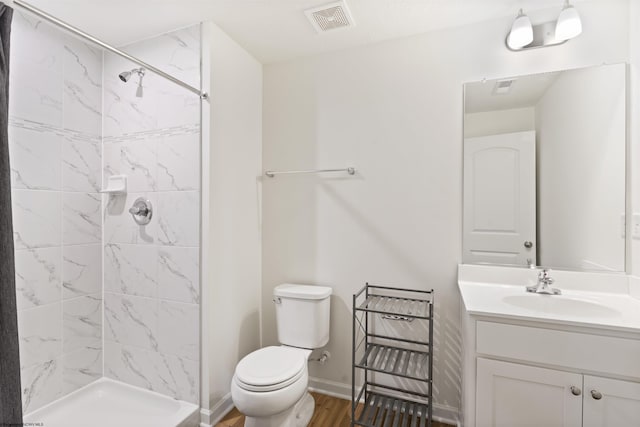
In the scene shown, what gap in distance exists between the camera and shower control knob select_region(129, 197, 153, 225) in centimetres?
200

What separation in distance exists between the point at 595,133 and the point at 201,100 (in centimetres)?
214

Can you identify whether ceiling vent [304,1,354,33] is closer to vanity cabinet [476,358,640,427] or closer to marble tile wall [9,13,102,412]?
marble tile wall [9,13,102,412]

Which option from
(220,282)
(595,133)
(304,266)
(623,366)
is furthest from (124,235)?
(595,133)

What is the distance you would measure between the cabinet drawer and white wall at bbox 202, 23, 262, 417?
140 cm

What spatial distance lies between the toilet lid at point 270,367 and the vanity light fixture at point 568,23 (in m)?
2.14

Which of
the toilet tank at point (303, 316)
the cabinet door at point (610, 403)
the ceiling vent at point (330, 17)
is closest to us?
the cabinet door at point (610, 403)

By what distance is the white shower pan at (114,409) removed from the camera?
1.79 m

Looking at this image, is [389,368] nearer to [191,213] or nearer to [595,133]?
[191,213]

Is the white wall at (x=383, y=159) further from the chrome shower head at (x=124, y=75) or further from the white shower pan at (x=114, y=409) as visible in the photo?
the chrome shower head at (x=124, y=75)

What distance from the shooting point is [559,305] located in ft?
5.06

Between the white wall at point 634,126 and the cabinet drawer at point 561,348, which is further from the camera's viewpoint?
the white wall at point 634,126

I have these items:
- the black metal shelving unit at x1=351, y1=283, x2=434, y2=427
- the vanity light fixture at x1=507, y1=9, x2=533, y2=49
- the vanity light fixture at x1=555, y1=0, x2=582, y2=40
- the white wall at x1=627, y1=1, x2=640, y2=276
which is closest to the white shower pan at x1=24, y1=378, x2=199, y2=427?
the black metal shelving unit at x1=351, y1=283, x2=434, y2=427

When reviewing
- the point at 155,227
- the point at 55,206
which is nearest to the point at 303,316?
the point at 155,227

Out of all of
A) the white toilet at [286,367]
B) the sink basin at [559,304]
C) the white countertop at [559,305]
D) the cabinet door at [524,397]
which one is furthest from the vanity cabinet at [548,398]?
the white toilet at [286,367]
